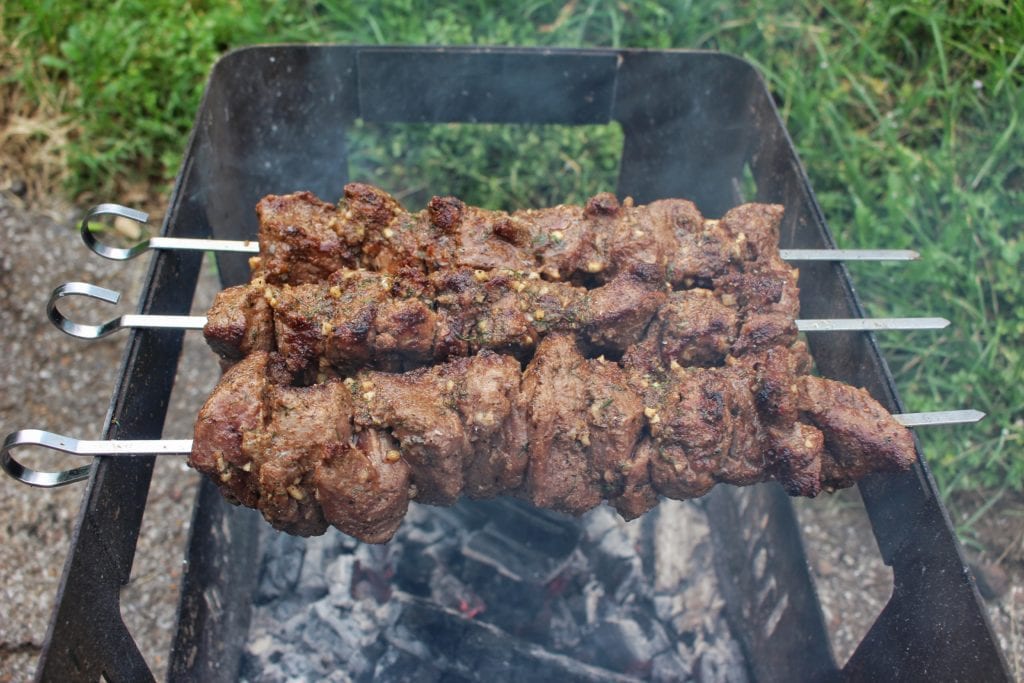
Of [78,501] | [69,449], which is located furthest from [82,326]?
[78,501]

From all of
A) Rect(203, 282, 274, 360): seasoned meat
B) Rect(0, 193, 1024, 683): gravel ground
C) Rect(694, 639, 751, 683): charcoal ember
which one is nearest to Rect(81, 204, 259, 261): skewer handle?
Rect(203, 282, 274, 360): seasoned meat

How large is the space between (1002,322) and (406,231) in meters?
3.30

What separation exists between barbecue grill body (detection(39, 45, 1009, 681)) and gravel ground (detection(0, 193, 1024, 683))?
0.66 m

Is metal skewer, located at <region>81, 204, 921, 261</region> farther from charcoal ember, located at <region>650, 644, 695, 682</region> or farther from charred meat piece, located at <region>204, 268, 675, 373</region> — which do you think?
charcoal ember, located at <region>650, 644, 695, 682</region>

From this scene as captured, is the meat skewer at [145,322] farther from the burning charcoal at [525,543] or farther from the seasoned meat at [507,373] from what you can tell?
the burning charcoal at [525,543]

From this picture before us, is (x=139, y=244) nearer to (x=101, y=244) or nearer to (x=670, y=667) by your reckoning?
(x=101, y=244)

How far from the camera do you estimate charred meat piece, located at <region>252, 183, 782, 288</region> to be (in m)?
2.61

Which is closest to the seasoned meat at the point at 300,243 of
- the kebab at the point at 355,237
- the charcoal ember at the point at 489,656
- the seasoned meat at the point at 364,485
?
the kebab at the point at 355,237

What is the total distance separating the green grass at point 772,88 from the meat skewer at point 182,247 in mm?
1636

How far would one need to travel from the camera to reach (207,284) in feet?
15.6

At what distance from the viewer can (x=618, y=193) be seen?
4.17 metres

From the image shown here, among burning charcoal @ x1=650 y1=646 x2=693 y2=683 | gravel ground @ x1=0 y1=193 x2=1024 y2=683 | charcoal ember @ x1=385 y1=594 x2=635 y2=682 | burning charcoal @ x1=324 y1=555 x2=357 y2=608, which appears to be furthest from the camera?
gravel ground @ x1=0 y1=193 x2=1024 y2=683

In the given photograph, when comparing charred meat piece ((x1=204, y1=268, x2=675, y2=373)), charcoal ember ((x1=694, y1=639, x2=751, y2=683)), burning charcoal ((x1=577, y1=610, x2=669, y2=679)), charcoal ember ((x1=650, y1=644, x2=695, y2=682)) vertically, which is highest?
charred meat piece ((x1=204, y1=268, x2=675, y2=373))

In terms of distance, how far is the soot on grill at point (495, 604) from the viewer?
321cm
